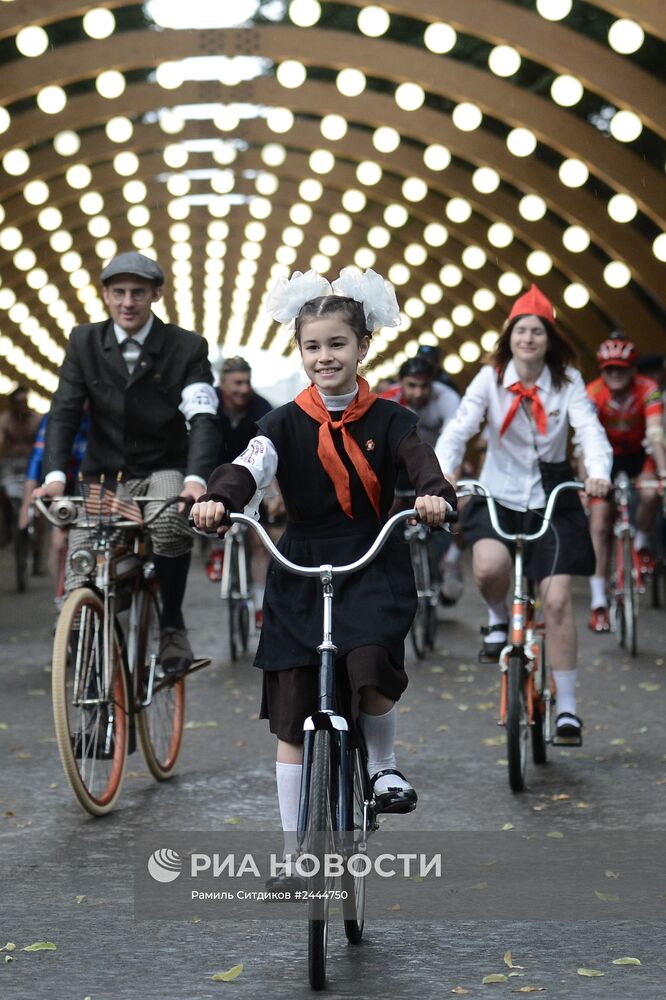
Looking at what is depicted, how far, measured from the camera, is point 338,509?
4.97 meters

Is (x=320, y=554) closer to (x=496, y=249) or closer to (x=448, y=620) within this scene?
(x=448, y=620)

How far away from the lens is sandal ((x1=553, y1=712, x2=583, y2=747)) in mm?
7469

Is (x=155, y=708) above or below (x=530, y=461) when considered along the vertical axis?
below

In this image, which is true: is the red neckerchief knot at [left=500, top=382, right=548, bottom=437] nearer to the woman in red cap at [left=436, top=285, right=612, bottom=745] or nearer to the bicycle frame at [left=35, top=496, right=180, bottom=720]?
the woman in red cap at [left=436, top=285, right=612, bottom=745]

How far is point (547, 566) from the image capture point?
7.52 m

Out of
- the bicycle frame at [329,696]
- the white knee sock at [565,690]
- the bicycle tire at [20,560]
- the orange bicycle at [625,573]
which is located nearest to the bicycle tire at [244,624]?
the orange bicycle at [625,573]

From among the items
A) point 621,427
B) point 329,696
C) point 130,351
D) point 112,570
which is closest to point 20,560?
point 621,427

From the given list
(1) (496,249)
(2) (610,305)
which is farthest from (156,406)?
(1) (496,249)

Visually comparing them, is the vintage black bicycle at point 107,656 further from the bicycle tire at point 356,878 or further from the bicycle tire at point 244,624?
Result: the bicycle tire at point 244,624

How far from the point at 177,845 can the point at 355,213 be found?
2228 centimetres

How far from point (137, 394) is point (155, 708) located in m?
1.30

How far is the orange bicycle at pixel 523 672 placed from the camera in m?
7.02

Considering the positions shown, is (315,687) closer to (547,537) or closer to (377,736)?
(377,736)

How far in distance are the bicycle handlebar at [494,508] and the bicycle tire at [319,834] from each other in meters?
2.87
